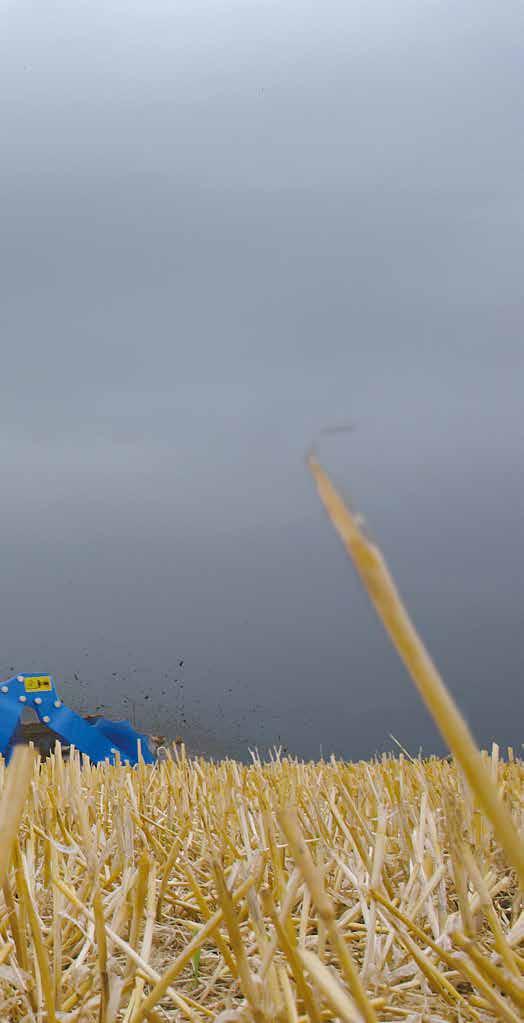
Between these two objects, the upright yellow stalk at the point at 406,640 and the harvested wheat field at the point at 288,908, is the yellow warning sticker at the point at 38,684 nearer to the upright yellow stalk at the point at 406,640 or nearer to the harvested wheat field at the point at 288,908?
the harvested wheat field at the point at 288,908

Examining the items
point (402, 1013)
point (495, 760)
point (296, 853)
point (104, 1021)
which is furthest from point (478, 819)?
point (296, 853)

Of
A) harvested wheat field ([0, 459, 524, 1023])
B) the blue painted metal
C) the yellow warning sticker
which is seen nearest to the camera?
harvested wheat field ([0, 459, 524, 1023])

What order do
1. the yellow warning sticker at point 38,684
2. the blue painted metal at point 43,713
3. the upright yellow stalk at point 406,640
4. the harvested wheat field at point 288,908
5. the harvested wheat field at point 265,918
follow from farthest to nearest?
the yellow warning sticker at point 38,684, the blue painted metal at point 43,713, the harvested wheat field at point 265,918, the harvested wheat field at point 288,908, the upright yellow stalk at point 406,640

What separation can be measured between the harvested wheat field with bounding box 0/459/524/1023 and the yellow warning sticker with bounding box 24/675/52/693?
5.15 m

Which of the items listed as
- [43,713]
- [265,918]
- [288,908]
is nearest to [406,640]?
[288,908]

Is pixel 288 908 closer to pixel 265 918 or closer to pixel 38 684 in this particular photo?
pixel 265 918

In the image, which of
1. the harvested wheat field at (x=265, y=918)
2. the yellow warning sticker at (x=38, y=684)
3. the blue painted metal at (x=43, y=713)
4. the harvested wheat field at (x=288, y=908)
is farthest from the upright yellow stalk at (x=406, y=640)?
the yellow warning sticker at (x=38, y=684)

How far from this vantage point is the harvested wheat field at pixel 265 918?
2.11 feet

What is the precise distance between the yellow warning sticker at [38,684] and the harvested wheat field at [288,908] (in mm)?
5153

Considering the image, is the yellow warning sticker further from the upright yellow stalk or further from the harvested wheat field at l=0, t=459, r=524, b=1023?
the upright yellow stalk

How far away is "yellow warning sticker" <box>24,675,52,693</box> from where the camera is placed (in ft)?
23.0

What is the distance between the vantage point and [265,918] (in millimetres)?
1157

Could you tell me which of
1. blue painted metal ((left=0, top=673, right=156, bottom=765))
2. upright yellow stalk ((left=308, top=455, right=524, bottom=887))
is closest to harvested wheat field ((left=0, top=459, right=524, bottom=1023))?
upright yellow stalk ((left=308, top=455, right=524, bottom=887))

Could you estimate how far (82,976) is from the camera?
959mm
